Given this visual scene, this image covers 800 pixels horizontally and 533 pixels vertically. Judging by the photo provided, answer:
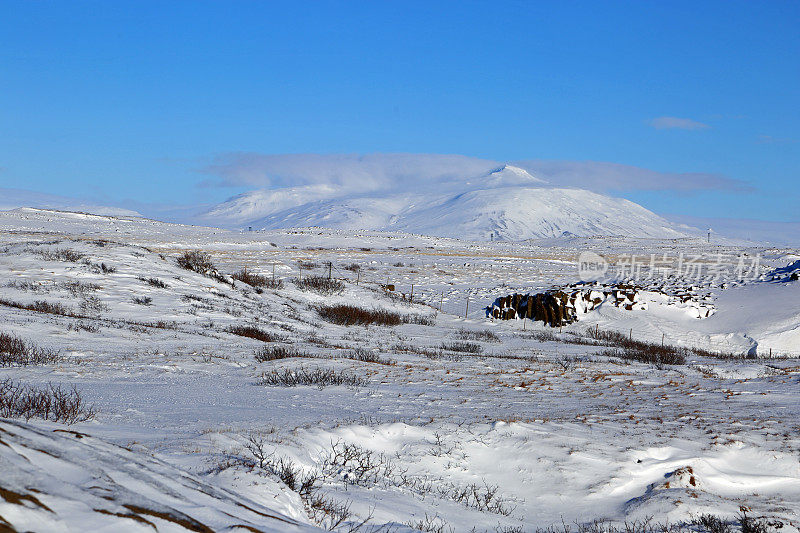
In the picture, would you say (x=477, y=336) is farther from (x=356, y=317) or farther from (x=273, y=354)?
(x=273, y=354)

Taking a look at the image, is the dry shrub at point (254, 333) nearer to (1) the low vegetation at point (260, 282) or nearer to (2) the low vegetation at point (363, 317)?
(2) the low vegetation at point (363, 317)

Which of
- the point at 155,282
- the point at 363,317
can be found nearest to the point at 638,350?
the point at 363,317

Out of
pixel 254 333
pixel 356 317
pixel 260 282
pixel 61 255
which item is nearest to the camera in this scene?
pixel 254 333

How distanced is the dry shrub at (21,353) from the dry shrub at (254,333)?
259 inches

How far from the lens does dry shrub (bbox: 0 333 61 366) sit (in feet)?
33.1

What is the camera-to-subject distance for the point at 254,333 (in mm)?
18234

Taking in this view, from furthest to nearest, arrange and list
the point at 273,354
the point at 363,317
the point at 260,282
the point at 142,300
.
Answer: the point at 260,282
the point at 363,317
the point at 142,300
the point at 273,354

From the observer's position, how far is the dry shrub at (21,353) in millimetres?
10094

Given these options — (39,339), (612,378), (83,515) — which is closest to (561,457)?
(83,515)

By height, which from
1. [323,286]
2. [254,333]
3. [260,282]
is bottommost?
[254,333]

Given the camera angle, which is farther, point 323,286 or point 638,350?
point 323,286

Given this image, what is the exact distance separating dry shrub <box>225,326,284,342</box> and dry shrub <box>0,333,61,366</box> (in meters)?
6.57

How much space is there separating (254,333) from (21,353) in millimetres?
7887

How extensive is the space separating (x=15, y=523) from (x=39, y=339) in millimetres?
12472
